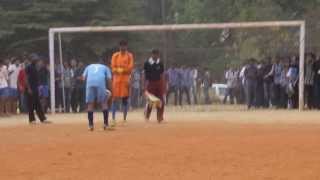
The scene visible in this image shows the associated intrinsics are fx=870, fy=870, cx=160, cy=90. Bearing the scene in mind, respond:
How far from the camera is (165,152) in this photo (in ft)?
44.0

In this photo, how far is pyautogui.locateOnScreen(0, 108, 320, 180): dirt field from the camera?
436 inches

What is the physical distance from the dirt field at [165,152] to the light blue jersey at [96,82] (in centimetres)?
75

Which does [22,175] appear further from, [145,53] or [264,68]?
[145,53]

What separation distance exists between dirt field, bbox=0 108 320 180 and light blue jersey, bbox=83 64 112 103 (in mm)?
746

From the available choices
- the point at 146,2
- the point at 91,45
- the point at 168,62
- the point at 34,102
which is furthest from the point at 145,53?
the point at 146,2

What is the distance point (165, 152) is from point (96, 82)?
218 inches

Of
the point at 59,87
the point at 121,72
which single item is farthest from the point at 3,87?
the point at 121,72

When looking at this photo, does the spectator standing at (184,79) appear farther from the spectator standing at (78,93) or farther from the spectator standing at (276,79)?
the spectator standing at (78,93)

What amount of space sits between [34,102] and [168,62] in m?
10.0

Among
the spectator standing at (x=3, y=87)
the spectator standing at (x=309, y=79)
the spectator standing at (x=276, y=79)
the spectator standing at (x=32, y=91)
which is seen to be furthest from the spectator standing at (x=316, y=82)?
the spectator standing at (x=3, y=87)

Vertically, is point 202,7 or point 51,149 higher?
point 202,7

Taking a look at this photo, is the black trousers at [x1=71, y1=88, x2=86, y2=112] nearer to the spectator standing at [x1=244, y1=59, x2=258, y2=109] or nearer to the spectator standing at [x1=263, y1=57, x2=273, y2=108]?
the spectator standing at [x1=244, y1=59, x2=258, y2=109]

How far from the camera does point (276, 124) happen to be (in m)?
19.7

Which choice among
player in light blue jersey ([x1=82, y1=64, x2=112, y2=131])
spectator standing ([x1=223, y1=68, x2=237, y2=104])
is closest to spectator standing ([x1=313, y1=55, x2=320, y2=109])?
spectator standing ([x1=223, y1=68, x2=237, y2=104])
